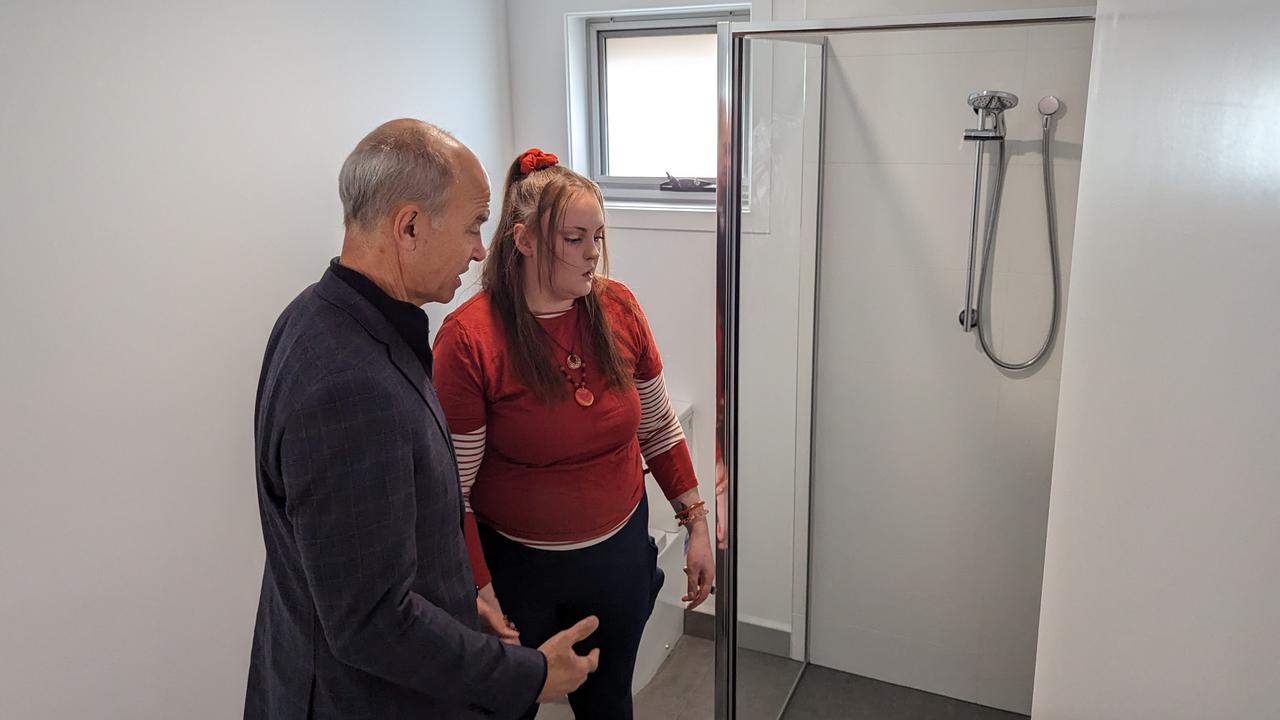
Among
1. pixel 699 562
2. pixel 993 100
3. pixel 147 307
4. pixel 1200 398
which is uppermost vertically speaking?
pixel 993 100

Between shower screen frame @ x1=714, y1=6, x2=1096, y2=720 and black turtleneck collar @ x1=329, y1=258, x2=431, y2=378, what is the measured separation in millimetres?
693

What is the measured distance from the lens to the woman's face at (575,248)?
4.76 feet

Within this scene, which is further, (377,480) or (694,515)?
(694,515)

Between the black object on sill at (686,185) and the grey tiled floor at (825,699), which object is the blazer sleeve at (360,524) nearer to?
the grey tiled floor at (825,699)

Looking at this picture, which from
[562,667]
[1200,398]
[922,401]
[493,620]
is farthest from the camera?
[922,401]

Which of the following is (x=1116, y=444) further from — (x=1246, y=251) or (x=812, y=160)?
(x=812, y=160)

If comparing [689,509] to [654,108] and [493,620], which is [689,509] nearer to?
[493,620]

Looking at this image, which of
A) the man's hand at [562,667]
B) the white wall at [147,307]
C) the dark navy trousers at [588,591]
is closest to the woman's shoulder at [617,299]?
the dark navy trousers at [588,591]

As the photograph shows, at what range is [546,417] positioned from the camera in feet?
4.61

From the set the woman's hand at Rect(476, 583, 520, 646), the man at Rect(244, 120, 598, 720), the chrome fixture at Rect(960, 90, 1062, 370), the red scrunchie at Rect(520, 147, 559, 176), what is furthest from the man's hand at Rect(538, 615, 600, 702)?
the chrome fixture at Rect(960, 90, 1062, 370)

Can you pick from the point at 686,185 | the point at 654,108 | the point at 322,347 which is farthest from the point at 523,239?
the point at 654,108

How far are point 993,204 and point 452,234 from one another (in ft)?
4.20

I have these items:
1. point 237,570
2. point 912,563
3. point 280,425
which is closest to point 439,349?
point 280,425

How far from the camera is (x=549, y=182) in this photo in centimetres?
146
